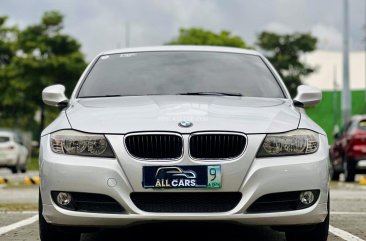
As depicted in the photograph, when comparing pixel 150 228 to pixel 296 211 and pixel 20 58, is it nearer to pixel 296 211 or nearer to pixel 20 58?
pixel 296 211

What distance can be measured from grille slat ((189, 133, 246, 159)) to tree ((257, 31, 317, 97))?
72.5 metres

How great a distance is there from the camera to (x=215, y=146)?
551 cm

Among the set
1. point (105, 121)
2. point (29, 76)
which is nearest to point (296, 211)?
point (105, 121)

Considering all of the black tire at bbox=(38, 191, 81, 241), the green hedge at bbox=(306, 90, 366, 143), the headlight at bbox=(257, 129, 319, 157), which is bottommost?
the green hedge at bbox=(306, 90, 366, 143)

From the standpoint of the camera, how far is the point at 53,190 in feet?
18.5

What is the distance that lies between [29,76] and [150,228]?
1938 inches

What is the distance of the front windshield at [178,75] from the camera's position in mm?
6852

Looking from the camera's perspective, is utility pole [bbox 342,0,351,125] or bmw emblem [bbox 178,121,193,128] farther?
utility pole [bbox 342,0,351,125]

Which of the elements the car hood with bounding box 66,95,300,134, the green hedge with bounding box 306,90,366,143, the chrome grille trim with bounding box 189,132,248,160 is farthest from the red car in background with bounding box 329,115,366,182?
the green hedge with bounding box 306,90,366,143

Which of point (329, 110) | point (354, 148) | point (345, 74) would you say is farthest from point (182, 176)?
point (329, 110)

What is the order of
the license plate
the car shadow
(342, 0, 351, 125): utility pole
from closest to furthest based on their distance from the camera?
the license plate, the car shadow, (342, 0, 351, 125): utility pole

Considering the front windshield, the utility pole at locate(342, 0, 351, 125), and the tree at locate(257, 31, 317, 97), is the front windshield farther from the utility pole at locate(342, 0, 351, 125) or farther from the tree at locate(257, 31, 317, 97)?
the tree at locate(257, 31, 317, 97)

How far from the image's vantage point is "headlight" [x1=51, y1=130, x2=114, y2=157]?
5559 millimetres

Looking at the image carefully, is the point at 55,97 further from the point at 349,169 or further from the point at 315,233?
the point at 349,169
